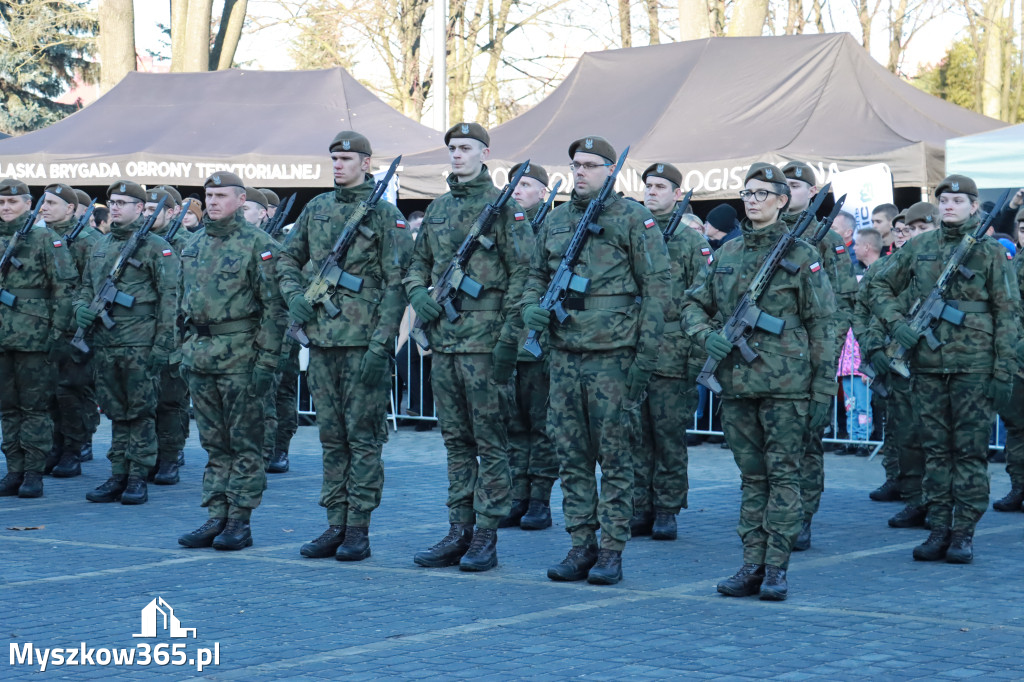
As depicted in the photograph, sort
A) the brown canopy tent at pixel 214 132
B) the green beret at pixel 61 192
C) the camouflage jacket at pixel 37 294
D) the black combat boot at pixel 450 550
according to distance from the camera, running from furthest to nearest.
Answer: the brown canopy tent at pixel 214 132 < the green beret at pixel 61 192 < the camouflage jacket at pixel 37 294 < the black combat boot at pixel 450 550

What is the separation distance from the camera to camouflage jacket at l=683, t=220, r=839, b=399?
285 inches

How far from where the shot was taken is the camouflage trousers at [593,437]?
7504 millimetres

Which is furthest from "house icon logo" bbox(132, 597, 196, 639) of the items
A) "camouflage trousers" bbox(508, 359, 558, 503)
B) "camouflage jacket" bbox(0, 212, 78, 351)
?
"camouflage jacket" bbox(0, 212, 78, 351)

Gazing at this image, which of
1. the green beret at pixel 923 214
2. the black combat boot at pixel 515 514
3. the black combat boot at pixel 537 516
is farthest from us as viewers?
the green beret at pixel 923 214

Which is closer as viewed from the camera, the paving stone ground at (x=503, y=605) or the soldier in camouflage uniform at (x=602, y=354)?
the paving stone ground at (x=503, y=605)

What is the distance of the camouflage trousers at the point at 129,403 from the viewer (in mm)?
10531

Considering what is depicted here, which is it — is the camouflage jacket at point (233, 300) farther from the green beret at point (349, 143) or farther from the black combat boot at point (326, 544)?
the black combat boot at point (326, 544)

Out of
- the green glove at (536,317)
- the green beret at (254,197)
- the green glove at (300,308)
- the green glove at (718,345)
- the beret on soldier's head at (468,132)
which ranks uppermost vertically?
the green beret at (254,197)

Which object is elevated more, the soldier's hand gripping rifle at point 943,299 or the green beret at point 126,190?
the green beret at point 126,190

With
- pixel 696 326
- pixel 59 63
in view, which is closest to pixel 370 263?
pixel 696 326

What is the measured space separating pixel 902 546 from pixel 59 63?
3577cm

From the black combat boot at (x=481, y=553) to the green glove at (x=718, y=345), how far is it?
1651 millimetres

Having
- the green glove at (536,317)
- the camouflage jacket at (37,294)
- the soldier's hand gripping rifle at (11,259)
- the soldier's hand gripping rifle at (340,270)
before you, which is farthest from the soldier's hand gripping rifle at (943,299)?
the soldier's hand gripping rifle at (11,259)

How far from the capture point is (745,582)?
731cm
